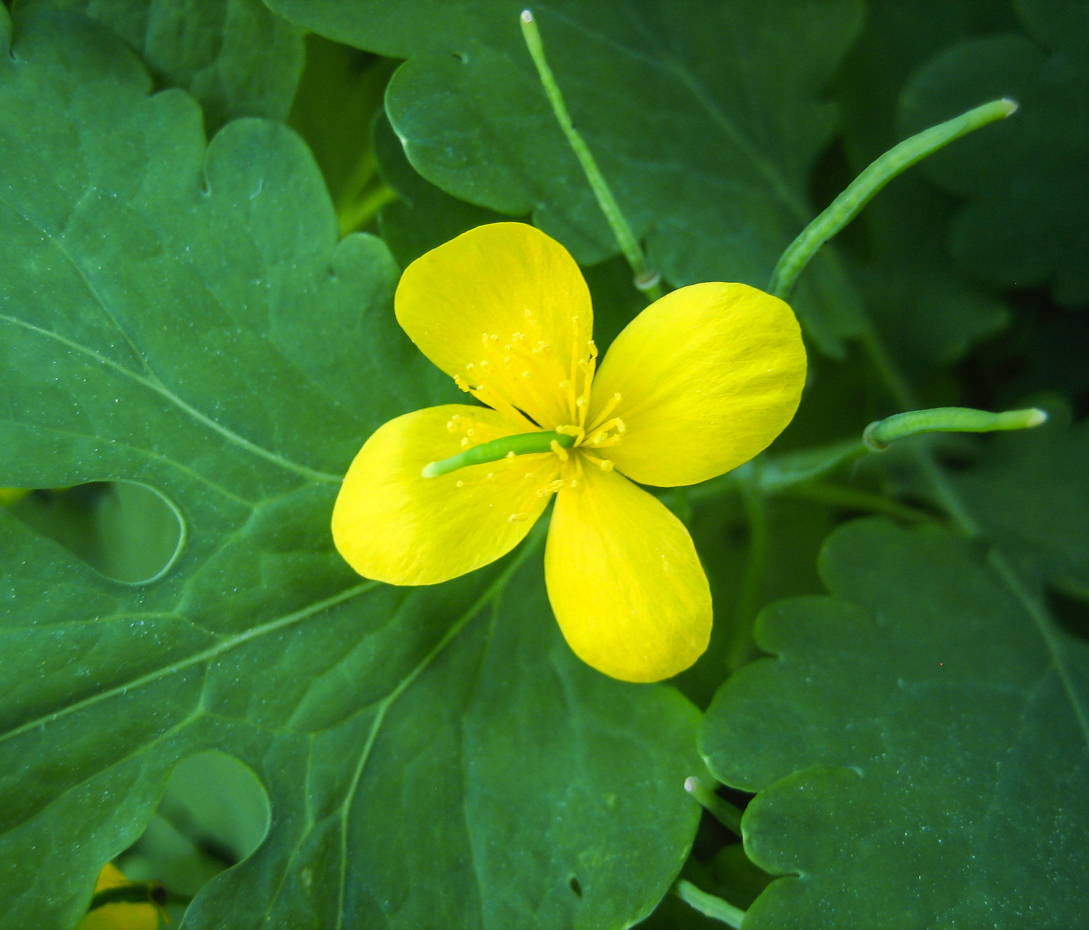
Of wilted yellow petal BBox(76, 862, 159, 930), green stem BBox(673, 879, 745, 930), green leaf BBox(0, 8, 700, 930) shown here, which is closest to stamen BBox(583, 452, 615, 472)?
green leaf BBox(0, 8, 700, 930)

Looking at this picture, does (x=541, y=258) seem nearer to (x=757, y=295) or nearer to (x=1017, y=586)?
(x=757, y=295)

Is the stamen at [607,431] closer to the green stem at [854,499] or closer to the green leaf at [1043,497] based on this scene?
the green stem at [854,499]

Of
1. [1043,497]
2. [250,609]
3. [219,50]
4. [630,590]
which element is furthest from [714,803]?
Answer: [219,50]

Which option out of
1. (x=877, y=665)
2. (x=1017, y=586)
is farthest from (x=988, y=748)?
(x=1017, y=586)

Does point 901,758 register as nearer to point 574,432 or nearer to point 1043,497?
point 574,432

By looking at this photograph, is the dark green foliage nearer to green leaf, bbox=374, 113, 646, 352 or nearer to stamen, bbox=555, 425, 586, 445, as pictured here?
green leaf, bbox=374, 113, 646, 352

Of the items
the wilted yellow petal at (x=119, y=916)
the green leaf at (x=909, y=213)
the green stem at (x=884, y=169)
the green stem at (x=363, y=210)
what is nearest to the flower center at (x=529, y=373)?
the green stem at (x=884, y=169)
